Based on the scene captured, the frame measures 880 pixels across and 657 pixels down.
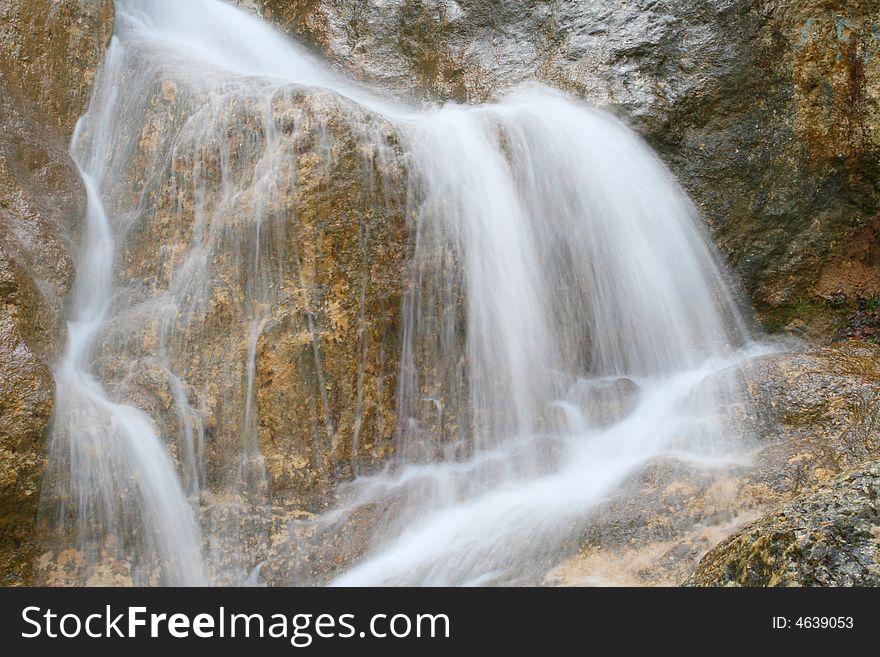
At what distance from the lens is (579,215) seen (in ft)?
19.7

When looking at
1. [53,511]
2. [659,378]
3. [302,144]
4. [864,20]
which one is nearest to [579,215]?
[659,378]

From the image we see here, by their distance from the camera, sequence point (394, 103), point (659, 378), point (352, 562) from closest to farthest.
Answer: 1. point (352, 562)
2. point (659, 378)
3. point (394, 103)

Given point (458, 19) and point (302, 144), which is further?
point (458, 19)

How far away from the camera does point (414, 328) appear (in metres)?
5.24

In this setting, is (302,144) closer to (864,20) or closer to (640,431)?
(640,431)

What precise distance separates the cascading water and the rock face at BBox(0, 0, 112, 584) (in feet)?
0.45

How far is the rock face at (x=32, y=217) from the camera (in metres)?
4.11

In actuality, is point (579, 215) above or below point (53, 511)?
above

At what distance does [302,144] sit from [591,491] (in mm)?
2840

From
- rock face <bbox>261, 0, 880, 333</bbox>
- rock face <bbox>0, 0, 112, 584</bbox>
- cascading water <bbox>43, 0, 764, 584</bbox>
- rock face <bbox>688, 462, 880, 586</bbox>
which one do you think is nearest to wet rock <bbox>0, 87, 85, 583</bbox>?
rock face <bbox>0, 0, 112, 584</bbox>

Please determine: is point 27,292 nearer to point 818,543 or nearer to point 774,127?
point 818,543

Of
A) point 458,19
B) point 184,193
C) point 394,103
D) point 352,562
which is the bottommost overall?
point 352,562

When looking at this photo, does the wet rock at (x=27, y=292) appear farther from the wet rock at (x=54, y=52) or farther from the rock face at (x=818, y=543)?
the rock face at (x=818, y=543)

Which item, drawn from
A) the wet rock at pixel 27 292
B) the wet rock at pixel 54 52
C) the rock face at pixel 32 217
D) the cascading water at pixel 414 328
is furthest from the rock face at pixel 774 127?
the wet rock at pixel 27 292
